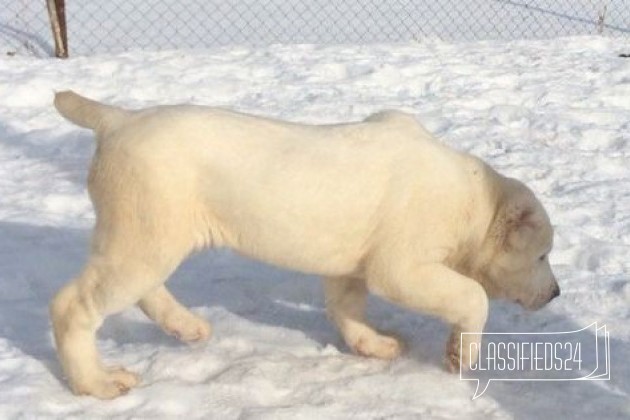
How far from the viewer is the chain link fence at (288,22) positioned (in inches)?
427

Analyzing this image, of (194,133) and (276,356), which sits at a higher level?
(194,133)

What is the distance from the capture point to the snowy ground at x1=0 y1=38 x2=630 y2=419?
351 cm

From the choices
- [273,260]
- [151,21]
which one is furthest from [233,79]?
[273,260]

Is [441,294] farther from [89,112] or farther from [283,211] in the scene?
[89,112]

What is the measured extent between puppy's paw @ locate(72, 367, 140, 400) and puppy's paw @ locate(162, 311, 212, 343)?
0.43 m

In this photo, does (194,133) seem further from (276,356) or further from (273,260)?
(276,356)

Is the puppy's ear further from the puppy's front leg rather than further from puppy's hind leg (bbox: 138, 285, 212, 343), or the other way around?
puppy's hind leg (bbox: 138, 285, 212, 343)

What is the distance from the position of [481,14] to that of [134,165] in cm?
1062

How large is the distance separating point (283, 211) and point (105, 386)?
2.96 ft

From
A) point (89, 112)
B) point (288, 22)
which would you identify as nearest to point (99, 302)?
point (89, 112)

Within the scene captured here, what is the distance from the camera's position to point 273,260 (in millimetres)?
3471

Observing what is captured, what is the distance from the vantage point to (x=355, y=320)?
3.88 metres

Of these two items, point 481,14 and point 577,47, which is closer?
point 577,47

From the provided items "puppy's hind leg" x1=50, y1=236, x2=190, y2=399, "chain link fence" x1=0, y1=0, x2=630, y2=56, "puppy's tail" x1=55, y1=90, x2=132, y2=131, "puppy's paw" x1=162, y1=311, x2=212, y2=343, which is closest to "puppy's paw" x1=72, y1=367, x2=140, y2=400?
"puppy's hind leg" x1=50, y1=236, x2=190, y2=399
